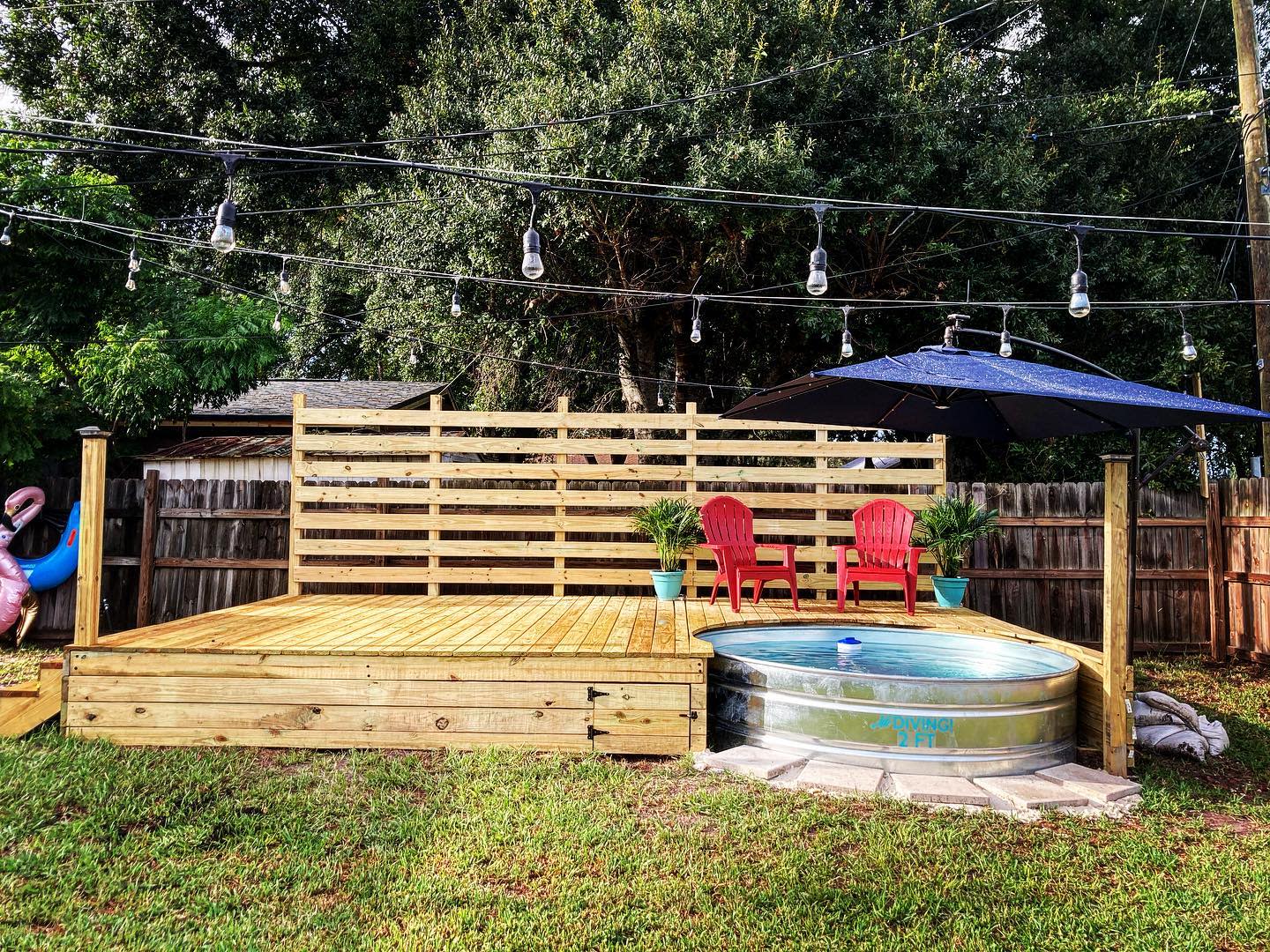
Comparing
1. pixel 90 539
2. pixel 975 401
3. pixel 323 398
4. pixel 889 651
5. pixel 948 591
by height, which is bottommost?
pixel 889 651

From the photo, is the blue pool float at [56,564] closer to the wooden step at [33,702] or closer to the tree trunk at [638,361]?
the wooden step at [33,702]

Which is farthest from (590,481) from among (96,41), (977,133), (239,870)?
(96,41)

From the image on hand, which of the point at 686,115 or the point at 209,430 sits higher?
the point at 686,115

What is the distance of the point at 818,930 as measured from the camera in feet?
7.82

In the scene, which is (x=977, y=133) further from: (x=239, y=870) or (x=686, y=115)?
(x=239, y=870)

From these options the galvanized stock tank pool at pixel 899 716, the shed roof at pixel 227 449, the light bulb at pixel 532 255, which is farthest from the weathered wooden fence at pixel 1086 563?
the shed roof at pixel 227 449

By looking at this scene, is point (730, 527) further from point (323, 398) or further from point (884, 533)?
point (323, 398)

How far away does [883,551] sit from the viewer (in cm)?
596

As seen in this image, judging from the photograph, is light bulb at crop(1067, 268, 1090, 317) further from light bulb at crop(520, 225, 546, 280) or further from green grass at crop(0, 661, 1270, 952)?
light bulb at crop(520, 225, 546, 280)

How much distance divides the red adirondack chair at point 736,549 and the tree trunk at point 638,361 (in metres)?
5.32

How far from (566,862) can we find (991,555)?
5.62 m

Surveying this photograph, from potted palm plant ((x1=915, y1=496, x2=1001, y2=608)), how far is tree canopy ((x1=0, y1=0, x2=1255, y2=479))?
118 inches

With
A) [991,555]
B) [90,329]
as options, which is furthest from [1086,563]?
[90,329]

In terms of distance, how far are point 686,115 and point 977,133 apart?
4058 millimetres
